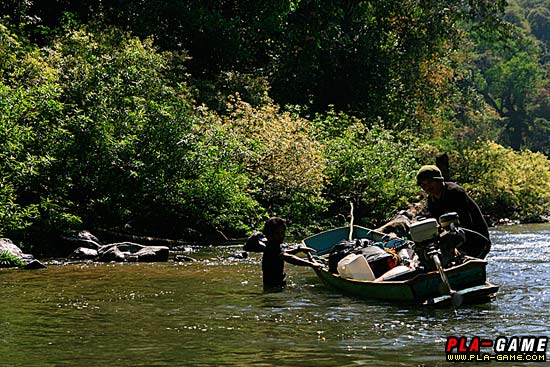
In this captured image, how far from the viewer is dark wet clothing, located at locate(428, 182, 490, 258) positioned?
33.7 ft

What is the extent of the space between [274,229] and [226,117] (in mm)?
13215

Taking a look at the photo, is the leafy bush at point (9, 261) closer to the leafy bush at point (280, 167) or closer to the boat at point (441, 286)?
the boat at point (441, 286)

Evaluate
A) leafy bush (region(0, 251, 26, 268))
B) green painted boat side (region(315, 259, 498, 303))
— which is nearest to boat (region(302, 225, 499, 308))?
green painted boat side (region(315, 259, 498, 303))

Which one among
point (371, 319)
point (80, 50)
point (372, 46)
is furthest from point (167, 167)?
point (372, 46)

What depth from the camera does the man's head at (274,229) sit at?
37.6ft

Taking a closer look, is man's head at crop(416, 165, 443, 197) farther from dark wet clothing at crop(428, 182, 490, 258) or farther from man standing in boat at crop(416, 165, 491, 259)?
dark wet clothing at crop(428, 182, 490, 258)

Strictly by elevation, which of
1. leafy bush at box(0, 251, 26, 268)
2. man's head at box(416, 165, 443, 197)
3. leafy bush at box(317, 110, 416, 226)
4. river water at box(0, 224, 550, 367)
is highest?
leafy bush at box(317, 110, 416, 226)

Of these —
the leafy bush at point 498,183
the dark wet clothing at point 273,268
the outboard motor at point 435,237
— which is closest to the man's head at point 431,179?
the outboard motor at point 435,237

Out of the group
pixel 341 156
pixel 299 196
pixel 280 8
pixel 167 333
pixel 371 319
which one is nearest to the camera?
pixel 167 333

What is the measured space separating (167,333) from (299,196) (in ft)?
51.2

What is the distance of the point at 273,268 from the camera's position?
39.2ft

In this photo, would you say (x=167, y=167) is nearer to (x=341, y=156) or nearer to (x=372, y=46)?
(x=341, y=156)

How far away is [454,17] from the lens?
36.2 metres

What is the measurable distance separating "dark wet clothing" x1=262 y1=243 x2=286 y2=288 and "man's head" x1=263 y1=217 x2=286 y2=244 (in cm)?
23
